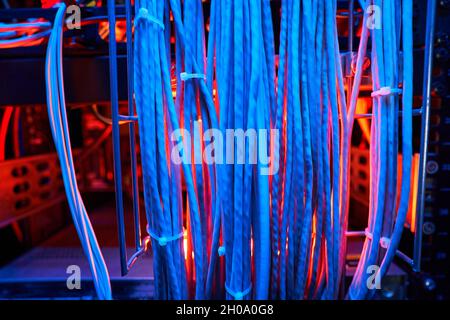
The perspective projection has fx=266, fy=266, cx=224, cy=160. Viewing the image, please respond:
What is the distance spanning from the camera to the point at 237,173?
0.47 metres

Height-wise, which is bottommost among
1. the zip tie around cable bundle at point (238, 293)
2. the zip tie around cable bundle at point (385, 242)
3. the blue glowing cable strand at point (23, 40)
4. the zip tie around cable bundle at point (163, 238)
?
the zip tie around cable bundle at point (238, 293)

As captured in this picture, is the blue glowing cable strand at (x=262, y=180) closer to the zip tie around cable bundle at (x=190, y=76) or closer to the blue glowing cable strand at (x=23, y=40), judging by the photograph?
the zip tie around cable bundle at (x=190, y=76)

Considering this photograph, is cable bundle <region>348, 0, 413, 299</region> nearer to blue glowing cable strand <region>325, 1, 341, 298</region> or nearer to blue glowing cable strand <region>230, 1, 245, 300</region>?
blue glowing cable strand <region>325, 1, 341, 298</region>

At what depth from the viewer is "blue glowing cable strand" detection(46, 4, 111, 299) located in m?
Result: 0.48

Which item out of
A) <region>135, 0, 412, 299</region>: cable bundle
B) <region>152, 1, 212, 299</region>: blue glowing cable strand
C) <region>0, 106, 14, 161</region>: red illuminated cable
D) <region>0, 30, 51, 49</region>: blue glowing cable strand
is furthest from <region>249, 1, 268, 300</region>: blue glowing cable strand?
<region>0, 106, 14, 161</region>: red illuminated cable

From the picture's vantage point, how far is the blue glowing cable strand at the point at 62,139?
0.48 metres

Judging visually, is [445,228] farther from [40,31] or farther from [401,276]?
[40,31]

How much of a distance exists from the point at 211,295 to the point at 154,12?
0.55 metres

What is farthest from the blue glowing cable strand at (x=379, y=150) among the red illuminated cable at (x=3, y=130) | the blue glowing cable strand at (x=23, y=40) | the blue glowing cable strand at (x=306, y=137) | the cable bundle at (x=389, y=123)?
the red illuminated cable at (x=3, y=130)

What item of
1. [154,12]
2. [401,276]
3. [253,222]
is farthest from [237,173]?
[401,276]

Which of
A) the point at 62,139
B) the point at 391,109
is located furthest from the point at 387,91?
the point at 62,139

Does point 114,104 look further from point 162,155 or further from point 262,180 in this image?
point 262,180

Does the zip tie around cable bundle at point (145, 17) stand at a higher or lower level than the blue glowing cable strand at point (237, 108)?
higher

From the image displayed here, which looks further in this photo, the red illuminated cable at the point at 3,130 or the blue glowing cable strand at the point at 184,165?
the red illuminated cable at the point at 3,130
